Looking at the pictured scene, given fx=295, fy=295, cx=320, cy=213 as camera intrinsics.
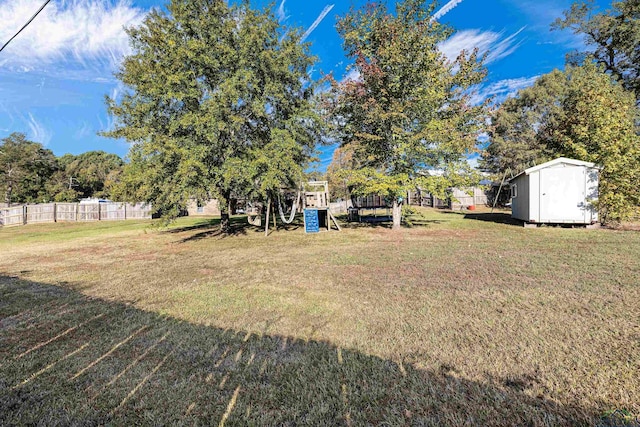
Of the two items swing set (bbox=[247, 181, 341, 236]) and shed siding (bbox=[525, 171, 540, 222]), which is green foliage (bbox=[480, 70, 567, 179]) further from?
swing set (bbox=[247, 181, 341, 236])

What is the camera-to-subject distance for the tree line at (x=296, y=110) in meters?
10.2

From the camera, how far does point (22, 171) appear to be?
33.6m

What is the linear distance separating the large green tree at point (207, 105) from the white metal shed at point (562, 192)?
9.40 m

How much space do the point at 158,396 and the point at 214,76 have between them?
11623 mm

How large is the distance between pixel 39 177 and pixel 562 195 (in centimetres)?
5279

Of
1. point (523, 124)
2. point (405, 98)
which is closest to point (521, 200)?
point (405, 98)

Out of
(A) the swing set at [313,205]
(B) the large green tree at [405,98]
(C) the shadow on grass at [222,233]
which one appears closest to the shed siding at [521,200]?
(B) the large green tree at [405,98]

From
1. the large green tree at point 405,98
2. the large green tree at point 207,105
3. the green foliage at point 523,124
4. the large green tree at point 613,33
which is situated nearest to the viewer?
the large green tree at point 207,105

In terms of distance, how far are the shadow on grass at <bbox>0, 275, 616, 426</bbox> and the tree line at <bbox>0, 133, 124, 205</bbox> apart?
1199 inches

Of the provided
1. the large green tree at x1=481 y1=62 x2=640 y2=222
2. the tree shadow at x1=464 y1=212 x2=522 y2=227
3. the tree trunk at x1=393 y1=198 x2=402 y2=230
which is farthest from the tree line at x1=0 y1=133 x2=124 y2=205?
the large green tree at x1=481 y1=62 x2=640 y2=222

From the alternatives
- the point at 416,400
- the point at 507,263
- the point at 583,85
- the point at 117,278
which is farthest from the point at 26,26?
the point at 583,85

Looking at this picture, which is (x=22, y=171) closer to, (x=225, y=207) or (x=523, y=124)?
(x=225, y=207)

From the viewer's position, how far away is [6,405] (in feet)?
6.98

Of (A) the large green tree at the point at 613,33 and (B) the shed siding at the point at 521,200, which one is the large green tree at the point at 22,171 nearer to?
(B) the shed siding at the point at 521,200
